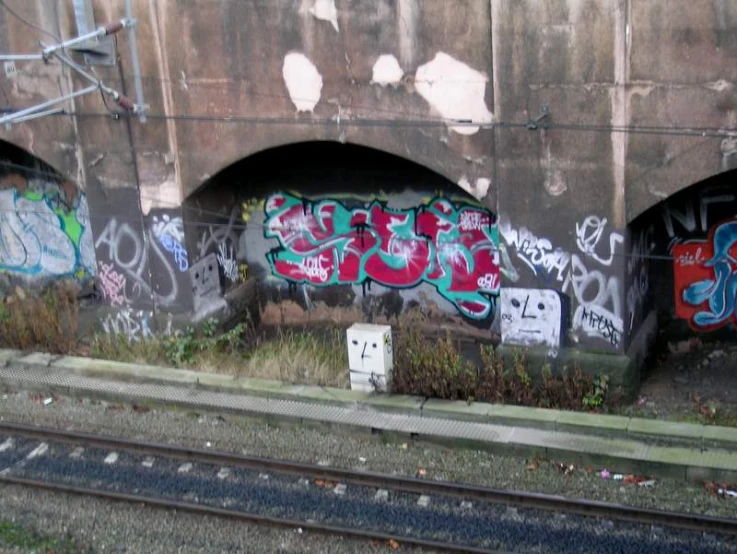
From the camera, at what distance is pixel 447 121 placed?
1034 cm

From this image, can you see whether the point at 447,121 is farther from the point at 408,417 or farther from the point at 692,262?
the point at 692,262

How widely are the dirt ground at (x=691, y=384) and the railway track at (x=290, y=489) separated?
211 cm

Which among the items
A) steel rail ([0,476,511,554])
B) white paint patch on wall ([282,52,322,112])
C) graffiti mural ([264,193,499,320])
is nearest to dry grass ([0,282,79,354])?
graffiti mural ([264,193,499,320])

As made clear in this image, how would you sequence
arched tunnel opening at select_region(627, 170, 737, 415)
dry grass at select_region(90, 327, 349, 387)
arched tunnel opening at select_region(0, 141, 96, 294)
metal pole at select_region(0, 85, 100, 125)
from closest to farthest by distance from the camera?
1. metal pole at select_region(0, 85, 100, 125)
2. arched tunnel opening at select_region(627, 170, 737, 415)
3. dry grass at select_region(90, 327, 349, 387)
4. arched tunnel opening at select_region(0, 141, 96, 294)

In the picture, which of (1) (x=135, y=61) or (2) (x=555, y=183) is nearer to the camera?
(2) (x=555, y=183)

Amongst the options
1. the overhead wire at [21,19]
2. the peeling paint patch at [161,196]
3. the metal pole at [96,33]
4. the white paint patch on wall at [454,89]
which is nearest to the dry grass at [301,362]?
the peeling paint patch at [161,196]

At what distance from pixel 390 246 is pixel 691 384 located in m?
4.23

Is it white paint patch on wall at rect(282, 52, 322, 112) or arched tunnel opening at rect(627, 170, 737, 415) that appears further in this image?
arched tunnel opening at rect(627, 170, 737, 415)

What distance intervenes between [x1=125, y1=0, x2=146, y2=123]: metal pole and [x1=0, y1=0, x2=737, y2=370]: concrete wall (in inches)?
4.3

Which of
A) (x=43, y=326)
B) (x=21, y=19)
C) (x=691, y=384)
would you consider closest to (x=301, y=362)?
(x=43, y=326)

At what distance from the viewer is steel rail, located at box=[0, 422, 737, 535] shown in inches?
320

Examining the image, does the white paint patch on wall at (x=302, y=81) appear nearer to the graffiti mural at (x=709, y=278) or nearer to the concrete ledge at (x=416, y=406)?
the concrete ledge at (x=416, y=406)

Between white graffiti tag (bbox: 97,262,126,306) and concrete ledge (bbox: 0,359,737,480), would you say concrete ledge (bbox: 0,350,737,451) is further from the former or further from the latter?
white graffiti tag (bbox: 97,262,126,306)

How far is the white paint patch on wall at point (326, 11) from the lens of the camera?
1043cm
